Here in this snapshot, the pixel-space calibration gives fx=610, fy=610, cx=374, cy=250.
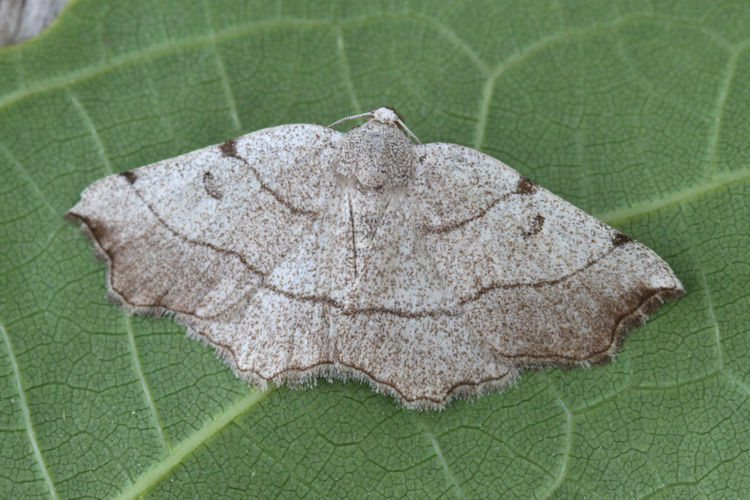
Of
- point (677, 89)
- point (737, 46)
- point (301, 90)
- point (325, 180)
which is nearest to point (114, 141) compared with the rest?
point (301, 90)

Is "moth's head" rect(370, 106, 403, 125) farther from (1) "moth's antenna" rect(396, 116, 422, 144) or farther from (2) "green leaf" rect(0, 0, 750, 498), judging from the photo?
(2) "green leaf" rect(0, 0, 750, 498)

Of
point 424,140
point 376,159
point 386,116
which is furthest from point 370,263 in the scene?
point 424,140

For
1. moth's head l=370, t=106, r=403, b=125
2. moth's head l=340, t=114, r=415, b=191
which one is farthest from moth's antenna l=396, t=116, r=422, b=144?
moth's head l=340, t=114, r=415, b=191

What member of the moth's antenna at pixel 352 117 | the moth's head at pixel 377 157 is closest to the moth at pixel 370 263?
the moth's head at pixel 377 157

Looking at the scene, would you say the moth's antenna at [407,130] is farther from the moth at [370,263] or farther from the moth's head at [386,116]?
the moth at [370,263]

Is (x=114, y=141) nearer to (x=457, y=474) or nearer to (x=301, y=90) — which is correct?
(x=301, y=90)

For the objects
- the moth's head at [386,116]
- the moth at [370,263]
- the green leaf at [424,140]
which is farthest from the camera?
the moth's head at [386,116]
